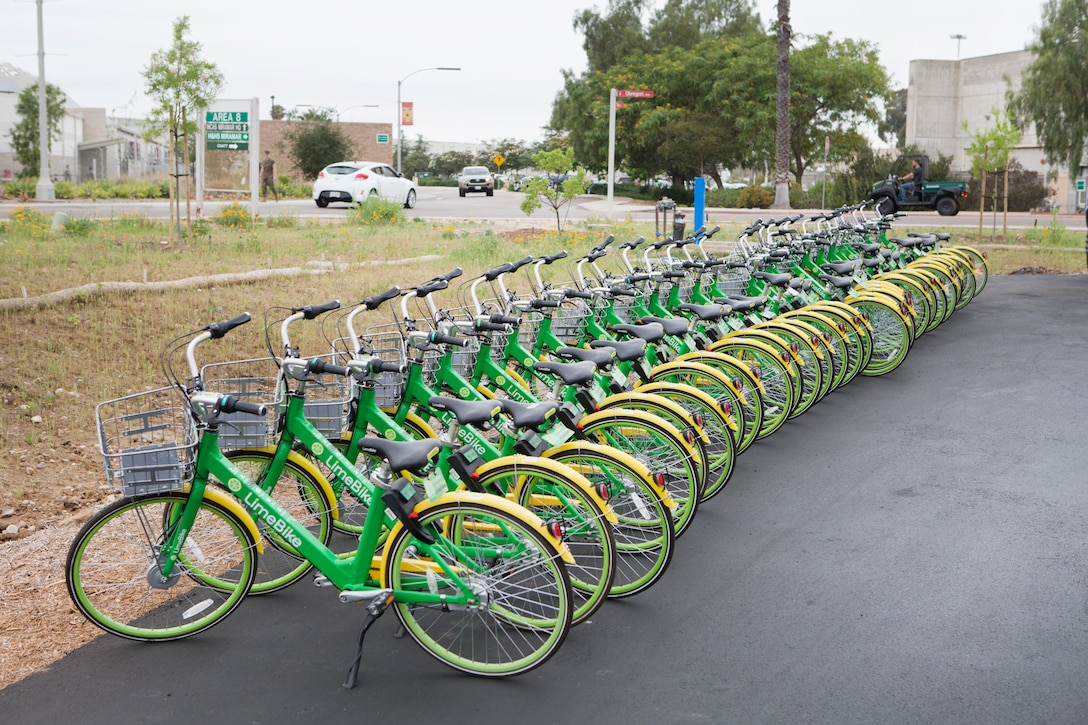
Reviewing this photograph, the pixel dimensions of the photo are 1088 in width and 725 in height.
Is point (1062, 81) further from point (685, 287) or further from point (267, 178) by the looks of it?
point (685, 287)

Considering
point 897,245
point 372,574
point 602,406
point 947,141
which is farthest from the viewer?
point 947,141

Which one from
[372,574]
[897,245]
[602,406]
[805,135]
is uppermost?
[805,135]

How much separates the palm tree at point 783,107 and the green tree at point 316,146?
23.7 m

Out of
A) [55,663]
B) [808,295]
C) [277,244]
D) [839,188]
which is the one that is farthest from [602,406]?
[839,188]

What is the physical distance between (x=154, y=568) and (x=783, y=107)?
33569mm

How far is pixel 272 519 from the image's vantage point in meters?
4.09

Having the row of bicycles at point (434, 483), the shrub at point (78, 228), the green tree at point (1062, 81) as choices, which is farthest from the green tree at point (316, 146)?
the row of bicycles at point (434, 483)

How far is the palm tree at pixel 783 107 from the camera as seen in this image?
34.0 m

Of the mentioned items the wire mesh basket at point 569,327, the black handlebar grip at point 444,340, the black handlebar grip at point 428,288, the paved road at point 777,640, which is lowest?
the paved road at point 777,640

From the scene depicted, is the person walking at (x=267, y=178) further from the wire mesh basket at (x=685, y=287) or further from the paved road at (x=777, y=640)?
the paved road at (x=777, y=640)

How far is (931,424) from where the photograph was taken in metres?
7.70

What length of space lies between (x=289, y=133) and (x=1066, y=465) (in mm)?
49571

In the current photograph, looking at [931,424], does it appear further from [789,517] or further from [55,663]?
[55,663]

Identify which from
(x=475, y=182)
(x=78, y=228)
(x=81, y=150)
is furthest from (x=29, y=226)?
(x=81, y=150)
